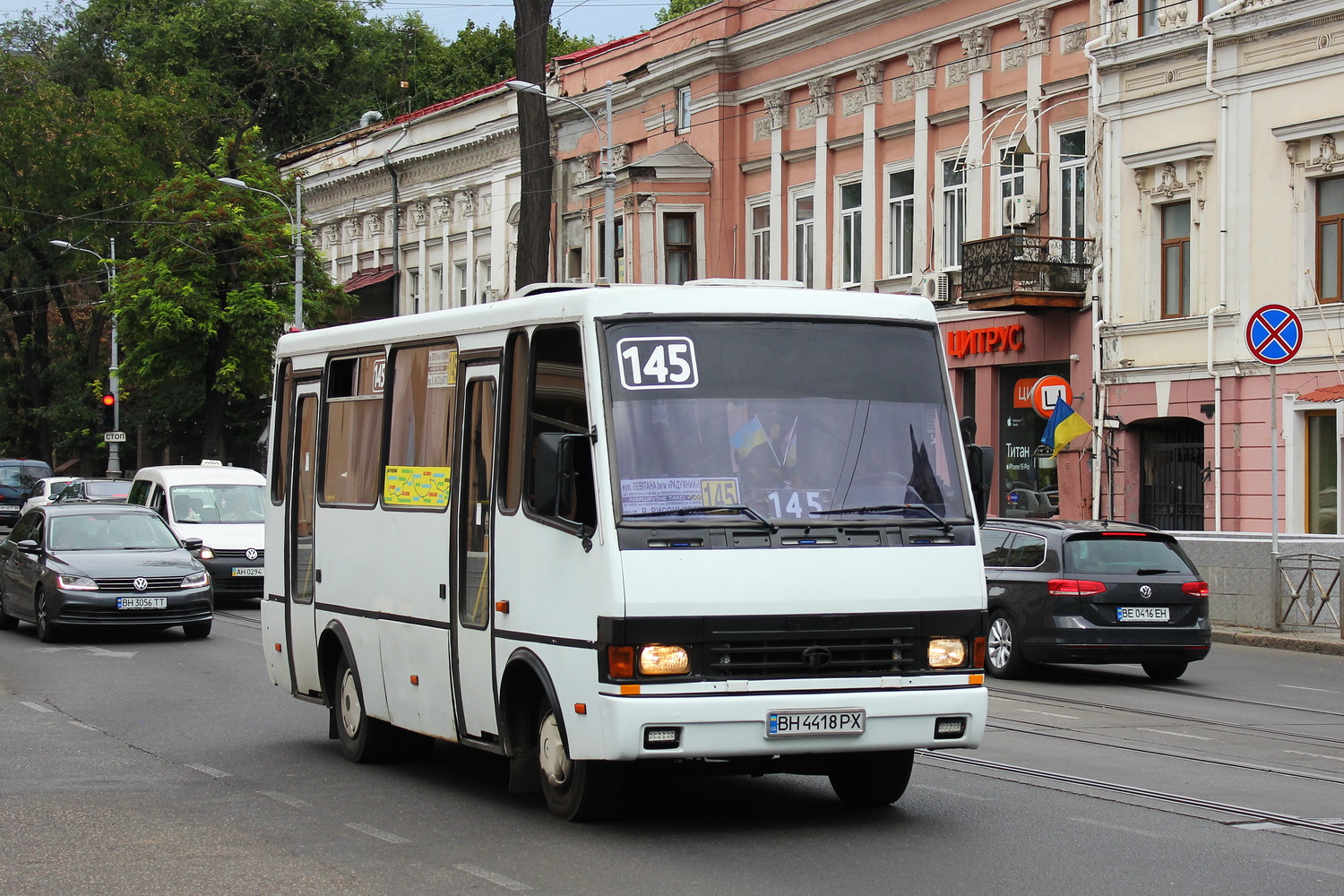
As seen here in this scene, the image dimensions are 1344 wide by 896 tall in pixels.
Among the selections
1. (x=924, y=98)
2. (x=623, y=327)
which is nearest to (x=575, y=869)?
(x=623, y=327)

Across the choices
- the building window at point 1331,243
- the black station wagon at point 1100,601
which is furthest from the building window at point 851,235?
the black station wagon at point 1100,601

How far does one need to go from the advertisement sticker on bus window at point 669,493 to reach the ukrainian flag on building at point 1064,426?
22.8m

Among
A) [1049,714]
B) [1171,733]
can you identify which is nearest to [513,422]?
[1171,733]

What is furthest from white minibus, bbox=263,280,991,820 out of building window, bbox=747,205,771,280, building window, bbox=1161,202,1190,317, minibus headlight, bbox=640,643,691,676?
building window, bbox=747,205,771,280

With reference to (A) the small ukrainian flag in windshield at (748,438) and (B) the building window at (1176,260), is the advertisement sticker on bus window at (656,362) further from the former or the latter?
(B) the building window at (1176,260)

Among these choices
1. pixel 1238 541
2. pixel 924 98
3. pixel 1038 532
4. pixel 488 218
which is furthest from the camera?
pixel 488 218

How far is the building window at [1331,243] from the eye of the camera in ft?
88.4

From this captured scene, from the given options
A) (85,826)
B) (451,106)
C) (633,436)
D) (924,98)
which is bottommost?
(85,826)

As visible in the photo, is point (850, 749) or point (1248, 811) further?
point (1248, 811)

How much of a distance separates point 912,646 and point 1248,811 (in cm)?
224

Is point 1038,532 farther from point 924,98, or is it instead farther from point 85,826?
point 924,98

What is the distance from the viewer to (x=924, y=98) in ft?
114

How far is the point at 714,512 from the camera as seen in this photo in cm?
852

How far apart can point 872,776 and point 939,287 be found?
25670 mm
